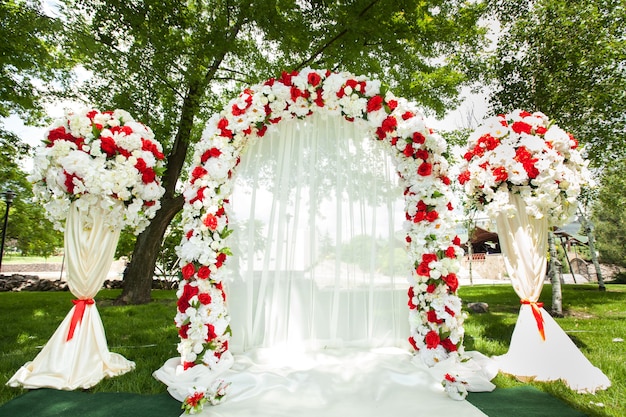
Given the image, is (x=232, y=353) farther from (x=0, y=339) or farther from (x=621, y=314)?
(x=621, y=314)

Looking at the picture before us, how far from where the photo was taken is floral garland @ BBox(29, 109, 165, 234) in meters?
3.54

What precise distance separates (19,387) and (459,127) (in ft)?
37.7

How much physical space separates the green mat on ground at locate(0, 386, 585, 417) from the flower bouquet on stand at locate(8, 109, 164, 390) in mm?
366

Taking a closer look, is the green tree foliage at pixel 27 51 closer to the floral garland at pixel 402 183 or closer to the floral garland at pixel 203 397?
the floral garland at pixel 402 183

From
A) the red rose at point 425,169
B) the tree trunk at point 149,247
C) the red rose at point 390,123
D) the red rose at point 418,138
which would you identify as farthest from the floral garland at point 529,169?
the tree trunk at point 149,247

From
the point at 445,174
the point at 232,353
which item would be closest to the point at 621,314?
the point at 445,174

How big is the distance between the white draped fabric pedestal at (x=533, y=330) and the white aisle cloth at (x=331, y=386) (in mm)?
1111

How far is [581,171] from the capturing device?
12.7ft

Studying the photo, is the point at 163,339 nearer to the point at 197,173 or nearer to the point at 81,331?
the point at 81,331

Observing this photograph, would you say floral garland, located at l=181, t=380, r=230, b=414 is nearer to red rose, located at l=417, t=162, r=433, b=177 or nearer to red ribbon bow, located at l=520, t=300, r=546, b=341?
red rose, located at l=417, t=162, r=433, b=177

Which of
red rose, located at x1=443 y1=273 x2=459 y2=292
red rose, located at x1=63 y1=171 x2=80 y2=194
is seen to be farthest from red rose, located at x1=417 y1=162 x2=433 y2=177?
red rose, located at x1=63 y1=171 x2=80 y2=194

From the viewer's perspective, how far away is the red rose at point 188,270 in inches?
136

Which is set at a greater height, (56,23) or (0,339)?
(56,23)

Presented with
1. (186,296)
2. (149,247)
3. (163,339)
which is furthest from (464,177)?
(149,247)
